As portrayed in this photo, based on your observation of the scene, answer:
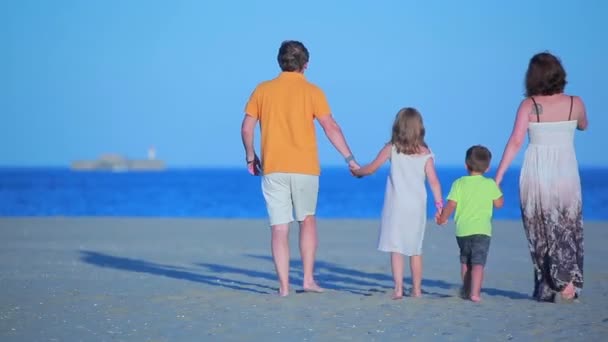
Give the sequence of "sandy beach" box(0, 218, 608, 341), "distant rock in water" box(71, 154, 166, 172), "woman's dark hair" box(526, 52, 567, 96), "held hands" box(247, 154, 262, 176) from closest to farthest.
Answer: "sandy beach" box(0, 218, 608, 341) → "woman's dark hair" box(526, 52, 567, 96) → "held hands" box(247, 154, 262, 176) → "distant rock in water" box(71, 154, 166, 172)

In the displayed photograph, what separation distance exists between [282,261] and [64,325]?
1983 mm

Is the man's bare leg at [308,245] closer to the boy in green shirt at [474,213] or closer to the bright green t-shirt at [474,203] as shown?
the boy in green shirt at [474,213]

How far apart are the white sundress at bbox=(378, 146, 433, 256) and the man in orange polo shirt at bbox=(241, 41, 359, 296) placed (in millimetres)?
584

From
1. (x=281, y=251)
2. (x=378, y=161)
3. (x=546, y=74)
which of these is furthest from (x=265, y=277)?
(x=546, y=74)

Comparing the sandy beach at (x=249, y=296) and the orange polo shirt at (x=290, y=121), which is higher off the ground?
the orange polo shirt at (x=290, y=121)

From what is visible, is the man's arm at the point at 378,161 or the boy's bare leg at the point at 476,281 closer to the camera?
the boy's bare leg at the point at 476,281

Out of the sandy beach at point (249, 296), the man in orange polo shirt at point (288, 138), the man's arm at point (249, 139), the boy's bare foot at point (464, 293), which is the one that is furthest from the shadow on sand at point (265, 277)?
the man's arm at point (249, 139)

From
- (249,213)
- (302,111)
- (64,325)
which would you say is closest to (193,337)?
(64,325)

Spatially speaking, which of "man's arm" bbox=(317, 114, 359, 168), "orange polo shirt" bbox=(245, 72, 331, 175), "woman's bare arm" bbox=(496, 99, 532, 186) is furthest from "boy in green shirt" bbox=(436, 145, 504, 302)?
"orange polo shirt" bbox=(245, 72, 331, 175)

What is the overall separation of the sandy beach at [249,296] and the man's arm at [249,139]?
108 centimetres

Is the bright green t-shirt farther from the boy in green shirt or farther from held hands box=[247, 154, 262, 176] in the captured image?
held hands box=[247, 154, 262, 176]

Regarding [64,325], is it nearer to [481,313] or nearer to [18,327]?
[18,327]

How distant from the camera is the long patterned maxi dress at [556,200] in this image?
7.39 metres

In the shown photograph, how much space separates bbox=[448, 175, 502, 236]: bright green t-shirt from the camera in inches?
297
